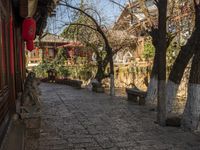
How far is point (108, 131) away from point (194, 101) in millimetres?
2120

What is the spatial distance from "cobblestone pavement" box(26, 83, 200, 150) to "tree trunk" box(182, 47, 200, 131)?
33cm

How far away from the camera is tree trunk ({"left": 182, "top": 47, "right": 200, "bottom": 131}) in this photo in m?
8.23

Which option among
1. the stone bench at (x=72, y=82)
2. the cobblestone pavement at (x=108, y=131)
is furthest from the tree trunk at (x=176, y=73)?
the stone bench at (x=72, y=82)

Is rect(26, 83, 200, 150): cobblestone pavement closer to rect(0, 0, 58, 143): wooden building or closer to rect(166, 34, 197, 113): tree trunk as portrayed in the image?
rect(166, 34, 197, 113): tree trunk

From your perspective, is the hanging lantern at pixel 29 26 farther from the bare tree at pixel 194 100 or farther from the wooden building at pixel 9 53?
the bare tree at pixel 194 100

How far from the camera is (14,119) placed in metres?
6.25

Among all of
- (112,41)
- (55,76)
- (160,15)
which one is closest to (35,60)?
(55,76)

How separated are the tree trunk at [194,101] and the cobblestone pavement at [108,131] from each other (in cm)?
33

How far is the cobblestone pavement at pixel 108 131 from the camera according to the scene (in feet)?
22.4

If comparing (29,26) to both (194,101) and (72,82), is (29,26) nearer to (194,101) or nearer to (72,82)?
(194,101)

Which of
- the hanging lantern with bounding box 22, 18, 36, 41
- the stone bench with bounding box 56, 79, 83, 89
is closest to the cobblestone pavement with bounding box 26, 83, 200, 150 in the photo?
the hanging lantern with bounding box 22, 18, 36, 41

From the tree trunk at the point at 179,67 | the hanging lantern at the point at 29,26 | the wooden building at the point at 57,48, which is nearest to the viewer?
the tree trunk at the point at 179,67

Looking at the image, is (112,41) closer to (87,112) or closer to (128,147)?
(87,112)

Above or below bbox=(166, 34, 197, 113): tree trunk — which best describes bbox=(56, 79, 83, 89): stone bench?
below
